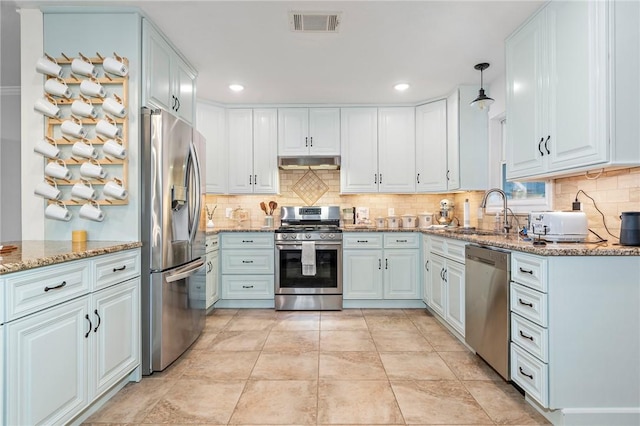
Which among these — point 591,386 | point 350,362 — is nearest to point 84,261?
point 350,362

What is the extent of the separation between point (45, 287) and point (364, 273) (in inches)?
118

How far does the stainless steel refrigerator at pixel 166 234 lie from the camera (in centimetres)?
227

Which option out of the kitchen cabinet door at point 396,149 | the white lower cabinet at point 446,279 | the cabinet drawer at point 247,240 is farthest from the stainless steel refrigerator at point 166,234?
the kitchen cabinet door at point 396,149

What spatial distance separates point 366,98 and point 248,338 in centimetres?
292

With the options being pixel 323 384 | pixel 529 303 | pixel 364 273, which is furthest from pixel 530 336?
pixel 364 273

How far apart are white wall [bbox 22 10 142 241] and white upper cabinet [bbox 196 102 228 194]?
5.88ft

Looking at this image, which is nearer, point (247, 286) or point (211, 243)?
point (211, 243)

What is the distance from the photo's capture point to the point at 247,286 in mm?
3938

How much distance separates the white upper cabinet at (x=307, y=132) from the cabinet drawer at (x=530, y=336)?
2.81 metres

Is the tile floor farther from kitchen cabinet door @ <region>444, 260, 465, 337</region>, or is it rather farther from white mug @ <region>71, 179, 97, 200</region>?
white mug @ <region>71, 179, 97, 200</region>

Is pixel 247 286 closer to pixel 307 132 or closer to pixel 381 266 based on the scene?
pixel 381 266

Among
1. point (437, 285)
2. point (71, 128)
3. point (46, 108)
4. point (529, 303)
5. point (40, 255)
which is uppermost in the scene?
point (46, 108)

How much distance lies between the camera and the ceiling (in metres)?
2.24

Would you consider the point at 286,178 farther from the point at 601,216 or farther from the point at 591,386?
the point at 591,386
